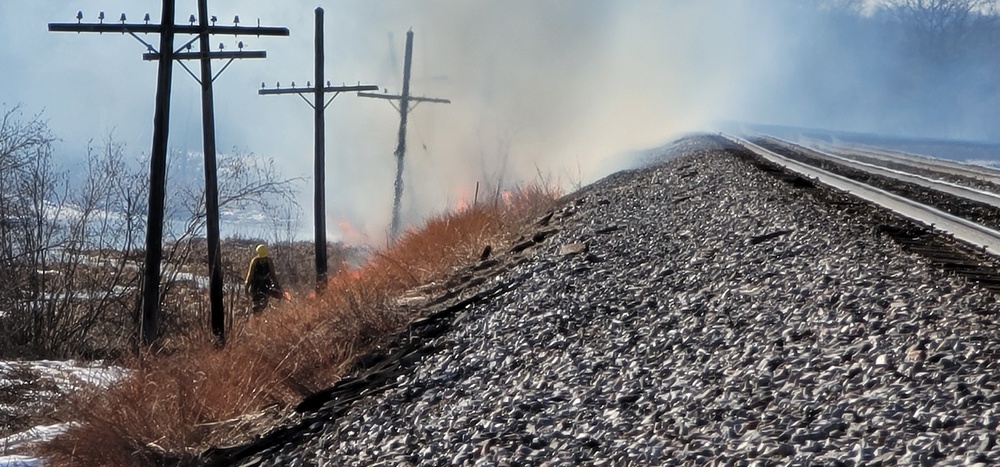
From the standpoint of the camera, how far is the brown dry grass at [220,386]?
9031 millimetres

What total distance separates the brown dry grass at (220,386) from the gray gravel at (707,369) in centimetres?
114

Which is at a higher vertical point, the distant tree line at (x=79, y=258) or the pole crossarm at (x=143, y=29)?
the pole crossarm at (x=143, y=29)

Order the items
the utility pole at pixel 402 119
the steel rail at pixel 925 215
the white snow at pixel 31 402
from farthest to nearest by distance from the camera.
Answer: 1. the utility pole at pixel 402 119
2. the steel rail at pixel 925 215
3. the white snow at pixel 31 402

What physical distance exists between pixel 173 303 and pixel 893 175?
56.0 feet

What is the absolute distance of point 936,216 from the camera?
44.6 feet

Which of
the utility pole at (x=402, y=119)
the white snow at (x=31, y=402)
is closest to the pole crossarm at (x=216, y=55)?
the white snow at (x=31, y=402)

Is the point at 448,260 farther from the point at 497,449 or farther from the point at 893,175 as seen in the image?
the point at 893,175

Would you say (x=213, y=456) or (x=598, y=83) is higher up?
(x=598, y=83)

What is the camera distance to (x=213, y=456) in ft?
27.2

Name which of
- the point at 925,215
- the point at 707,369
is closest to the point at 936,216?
the point at 925,215

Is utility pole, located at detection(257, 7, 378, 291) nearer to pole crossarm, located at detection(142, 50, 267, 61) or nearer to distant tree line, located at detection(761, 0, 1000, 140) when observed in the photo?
pole crossarm, located at detection(142, 50, 267, 61)

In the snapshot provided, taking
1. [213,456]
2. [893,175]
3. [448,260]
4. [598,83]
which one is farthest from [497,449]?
[598,83]

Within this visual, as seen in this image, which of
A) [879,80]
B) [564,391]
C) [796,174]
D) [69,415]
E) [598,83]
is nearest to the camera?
[564,391]

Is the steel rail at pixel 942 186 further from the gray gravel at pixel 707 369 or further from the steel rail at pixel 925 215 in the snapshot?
the gray gravel at pixel 707 369
